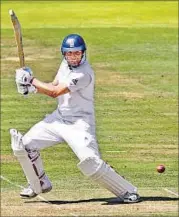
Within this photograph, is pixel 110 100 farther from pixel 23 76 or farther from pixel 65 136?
pixel 23 76

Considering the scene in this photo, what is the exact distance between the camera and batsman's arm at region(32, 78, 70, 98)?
46.7ft

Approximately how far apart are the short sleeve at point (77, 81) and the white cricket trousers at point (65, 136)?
55cm

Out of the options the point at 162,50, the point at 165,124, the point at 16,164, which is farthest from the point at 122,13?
the point at 16,164

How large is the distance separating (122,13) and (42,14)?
2.52 m

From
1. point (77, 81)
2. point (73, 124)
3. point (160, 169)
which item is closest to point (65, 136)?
point (73, 124)

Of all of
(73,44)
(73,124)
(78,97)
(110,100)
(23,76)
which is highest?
(73,44)

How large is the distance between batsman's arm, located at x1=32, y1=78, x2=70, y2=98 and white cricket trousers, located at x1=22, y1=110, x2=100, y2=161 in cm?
58

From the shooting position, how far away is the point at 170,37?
29125 millimetres

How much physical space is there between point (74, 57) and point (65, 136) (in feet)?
3.73

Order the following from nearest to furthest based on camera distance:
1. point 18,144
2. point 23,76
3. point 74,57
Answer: point 23,76, point 74,57, point 18,144

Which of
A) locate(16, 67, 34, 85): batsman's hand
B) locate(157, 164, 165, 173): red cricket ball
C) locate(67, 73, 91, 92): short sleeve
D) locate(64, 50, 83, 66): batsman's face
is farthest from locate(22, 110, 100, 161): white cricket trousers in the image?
locate(157, 164, 165, 173): red cricket ball

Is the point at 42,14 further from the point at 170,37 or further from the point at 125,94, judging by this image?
the point at 125,94

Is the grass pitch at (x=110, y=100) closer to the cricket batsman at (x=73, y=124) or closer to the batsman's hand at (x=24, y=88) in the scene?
the cricket batsman at (x=73, y=124)

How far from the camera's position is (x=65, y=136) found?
1469 cm
